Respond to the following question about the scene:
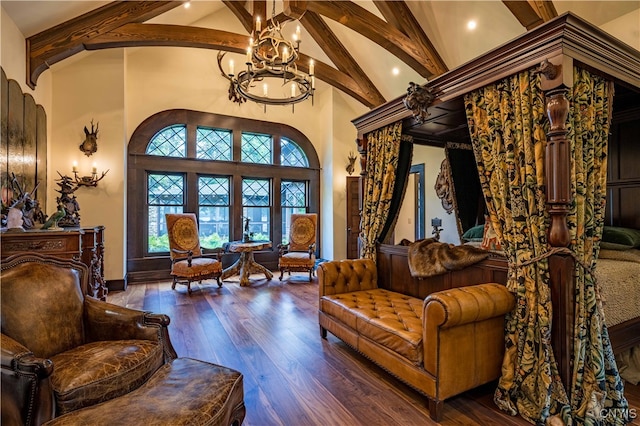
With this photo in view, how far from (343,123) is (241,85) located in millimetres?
3923

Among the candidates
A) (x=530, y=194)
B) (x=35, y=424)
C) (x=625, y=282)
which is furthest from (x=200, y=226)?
(x=625, y=282)

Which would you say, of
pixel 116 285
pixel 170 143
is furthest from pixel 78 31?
pixel 116 285

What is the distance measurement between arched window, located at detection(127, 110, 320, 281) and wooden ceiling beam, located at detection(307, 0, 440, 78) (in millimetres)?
3031

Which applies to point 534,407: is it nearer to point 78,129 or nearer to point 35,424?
point 35,424

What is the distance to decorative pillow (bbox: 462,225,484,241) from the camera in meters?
4.07

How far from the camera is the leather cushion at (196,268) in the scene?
521 centimetres

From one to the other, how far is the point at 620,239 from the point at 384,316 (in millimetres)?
2303

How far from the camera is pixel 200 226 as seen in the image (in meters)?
6.75

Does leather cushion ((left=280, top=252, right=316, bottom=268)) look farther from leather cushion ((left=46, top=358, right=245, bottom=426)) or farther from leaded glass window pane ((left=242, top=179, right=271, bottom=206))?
leather cushion ((left=46, top=358, right=245, bottom=426))

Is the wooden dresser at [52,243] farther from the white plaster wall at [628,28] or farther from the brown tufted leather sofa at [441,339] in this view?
the white plaster wall at [628,28]

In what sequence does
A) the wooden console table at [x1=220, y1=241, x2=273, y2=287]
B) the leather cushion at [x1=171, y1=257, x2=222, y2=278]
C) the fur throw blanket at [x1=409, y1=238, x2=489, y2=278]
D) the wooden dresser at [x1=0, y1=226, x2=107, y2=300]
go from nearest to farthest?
the fur throw blanket at [x1=409, y1=238, x2=489, y2=278] < the wooden dresser at [x1=0, y1=226, x2=107, y2=300] < the leather cushion at [x1=171, y1=257, x2=222, y2=278] < the wooden console table at [x1=220, y1=241, x2=273, y2=287]

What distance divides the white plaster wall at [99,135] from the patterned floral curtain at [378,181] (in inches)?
167

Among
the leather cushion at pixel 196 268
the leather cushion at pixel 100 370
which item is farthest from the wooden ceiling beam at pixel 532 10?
the leather cushion at pixel 196 268

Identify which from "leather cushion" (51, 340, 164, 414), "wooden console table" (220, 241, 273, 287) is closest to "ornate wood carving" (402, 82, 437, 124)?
"leather cushion" (51, 340, 164, 414)
